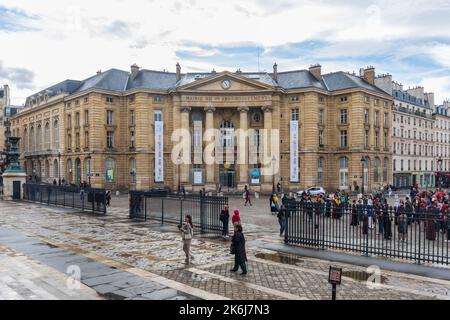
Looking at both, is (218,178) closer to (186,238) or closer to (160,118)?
(160,118)

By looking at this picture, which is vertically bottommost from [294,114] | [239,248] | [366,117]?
[239,248]

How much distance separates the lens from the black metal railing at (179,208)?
1959 centimetres

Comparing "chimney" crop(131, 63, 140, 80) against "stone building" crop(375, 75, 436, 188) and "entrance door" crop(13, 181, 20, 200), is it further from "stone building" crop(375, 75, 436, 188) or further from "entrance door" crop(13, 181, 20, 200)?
"stone building" crop(375, 75, 436, 188)

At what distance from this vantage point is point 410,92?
79.9 meters

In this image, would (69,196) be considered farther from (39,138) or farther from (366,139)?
(39,138)

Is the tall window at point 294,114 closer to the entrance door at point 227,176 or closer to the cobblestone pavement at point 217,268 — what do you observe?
the entrance door at point 227,176

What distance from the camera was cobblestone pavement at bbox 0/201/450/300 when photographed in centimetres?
978

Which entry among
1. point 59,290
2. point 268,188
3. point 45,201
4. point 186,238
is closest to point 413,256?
point 186,238

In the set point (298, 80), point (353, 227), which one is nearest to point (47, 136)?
point (298, 80)

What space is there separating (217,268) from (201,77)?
47065 millimetres

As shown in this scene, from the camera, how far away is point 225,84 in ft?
175

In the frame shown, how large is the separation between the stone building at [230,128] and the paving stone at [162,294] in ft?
138

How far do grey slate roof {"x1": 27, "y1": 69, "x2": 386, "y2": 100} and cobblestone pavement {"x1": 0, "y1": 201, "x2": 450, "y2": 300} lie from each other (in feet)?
127

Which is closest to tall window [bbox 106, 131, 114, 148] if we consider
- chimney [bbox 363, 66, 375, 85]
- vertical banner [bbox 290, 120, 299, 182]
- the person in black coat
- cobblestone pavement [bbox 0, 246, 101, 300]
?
vertical banner [bbox 290, 120, 299, 182]
